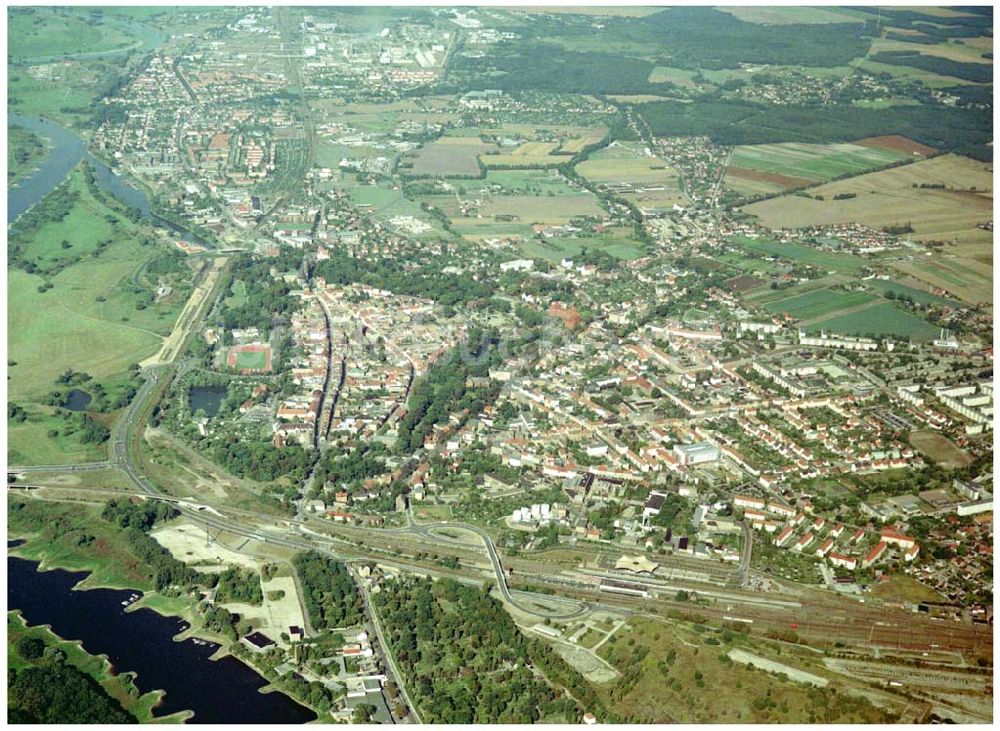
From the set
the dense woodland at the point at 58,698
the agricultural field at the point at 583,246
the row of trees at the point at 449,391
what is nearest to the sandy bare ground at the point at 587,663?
the dense woodland at the point at 58,698

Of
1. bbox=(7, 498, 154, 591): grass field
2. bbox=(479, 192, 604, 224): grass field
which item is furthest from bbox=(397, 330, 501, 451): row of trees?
bbox=(479, 192, 604, 224): grass field

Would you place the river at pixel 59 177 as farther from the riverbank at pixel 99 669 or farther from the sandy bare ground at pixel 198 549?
the riverbank at pixel 99 669

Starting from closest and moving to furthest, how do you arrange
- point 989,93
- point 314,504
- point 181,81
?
point 314,504 → point 989,93 → point 181,81

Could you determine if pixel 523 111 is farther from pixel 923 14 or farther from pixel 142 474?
pixel 142 474

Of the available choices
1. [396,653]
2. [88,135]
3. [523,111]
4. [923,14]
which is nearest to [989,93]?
[923,14]

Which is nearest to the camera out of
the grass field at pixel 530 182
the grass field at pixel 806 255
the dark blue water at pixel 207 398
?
the dark blue water at pixel 207 398

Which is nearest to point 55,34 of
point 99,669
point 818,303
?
point 818,303

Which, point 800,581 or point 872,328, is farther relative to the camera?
point 872,328
